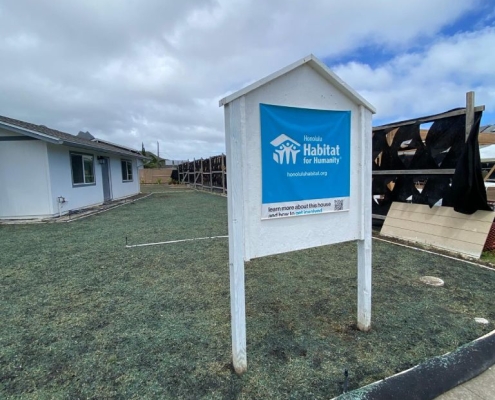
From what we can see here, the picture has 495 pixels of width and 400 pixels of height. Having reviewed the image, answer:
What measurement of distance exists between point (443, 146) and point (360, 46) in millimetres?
4162

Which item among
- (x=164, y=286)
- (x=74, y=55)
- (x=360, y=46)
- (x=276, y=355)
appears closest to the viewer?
(x=276, y=355)

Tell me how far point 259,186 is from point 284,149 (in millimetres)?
322

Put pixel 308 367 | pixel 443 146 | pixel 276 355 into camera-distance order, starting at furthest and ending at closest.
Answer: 1. pixel 443 146
2. pixel 276 355
3. pixel 308 367

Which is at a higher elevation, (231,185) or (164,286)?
(231,185)

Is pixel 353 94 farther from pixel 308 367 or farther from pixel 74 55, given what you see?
pixel 74 55

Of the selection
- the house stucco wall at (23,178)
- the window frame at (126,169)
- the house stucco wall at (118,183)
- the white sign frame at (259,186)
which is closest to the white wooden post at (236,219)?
the white sign frame at (259,186)

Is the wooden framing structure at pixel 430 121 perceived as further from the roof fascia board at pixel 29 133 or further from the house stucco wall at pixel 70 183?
the house stucco wall at pixel 70 183

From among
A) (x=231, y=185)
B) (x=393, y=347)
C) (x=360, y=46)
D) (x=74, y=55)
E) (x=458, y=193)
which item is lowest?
(x=393, y=347)

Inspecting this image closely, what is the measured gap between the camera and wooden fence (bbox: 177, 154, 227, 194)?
51.7 feet

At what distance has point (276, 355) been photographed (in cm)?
212

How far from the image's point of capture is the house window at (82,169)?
401 inches

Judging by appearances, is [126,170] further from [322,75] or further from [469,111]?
[322,75]

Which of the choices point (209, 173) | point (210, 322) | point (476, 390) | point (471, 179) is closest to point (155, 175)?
point (209, 173)

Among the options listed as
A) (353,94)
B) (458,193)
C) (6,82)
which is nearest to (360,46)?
(458,193)
